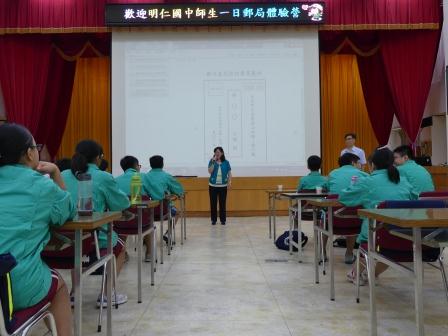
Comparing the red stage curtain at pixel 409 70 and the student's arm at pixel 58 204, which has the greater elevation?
the red stage curtain at pixel 409 70

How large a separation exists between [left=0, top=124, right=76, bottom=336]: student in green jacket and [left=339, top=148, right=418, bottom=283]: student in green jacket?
1878mm

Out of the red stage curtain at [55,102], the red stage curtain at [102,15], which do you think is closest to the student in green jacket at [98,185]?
the red stage curtain at [102,15]

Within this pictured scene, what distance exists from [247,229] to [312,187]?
2123mm

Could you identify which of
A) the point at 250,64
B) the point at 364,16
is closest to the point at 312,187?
the point at 250,64

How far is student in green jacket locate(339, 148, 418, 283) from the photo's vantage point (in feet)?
9.57

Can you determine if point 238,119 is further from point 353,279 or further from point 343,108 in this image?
point 353,279

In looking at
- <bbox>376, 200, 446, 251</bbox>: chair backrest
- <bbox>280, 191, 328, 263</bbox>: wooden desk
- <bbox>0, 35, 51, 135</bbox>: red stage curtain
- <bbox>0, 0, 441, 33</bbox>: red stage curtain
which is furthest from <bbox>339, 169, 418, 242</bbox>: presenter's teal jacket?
<bbox>0, 35, 51, 135</bbox>: red stage curtain

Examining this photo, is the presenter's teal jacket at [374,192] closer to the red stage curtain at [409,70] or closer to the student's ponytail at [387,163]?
the student's ponytail at [387,163]

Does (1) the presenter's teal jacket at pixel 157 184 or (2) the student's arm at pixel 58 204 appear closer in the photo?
(2) the student's arm at pixel 58 204

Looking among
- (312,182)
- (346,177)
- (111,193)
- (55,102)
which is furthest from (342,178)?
(55,102)

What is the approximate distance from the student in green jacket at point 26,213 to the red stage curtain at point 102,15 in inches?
280

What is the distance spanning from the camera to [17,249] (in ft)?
4.75

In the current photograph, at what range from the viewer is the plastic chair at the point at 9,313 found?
1193 millimetres

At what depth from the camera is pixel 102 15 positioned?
26.7 feet
